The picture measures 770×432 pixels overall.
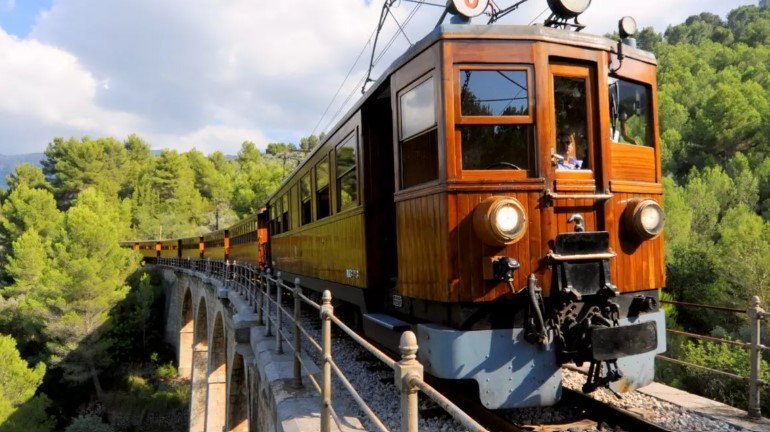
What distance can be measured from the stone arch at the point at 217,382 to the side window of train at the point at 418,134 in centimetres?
1330

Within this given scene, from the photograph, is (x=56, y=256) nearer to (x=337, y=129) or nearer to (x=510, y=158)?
(x=337, y=129)

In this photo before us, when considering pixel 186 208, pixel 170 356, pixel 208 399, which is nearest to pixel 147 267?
pixel 170 356

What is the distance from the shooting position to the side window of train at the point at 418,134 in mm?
4355

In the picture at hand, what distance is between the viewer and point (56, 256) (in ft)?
102

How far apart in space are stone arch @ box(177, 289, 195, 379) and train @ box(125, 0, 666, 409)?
31.1m

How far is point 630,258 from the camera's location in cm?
448

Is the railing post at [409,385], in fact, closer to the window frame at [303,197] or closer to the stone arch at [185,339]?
the window frame at [303,197]

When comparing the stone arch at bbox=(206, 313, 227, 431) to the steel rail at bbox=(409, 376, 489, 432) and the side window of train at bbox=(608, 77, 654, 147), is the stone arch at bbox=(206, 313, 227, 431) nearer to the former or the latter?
the side window of train at bbox=(608, 77, 654, 147)

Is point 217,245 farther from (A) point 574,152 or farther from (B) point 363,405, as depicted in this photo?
(B) point 363,405

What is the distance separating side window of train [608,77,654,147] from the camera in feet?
15.4

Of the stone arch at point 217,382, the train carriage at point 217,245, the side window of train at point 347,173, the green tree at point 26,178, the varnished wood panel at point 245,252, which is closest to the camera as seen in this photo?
the side window of train at point 347,173

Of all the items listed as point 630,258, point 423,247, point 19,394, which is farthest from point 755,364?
point 19,394

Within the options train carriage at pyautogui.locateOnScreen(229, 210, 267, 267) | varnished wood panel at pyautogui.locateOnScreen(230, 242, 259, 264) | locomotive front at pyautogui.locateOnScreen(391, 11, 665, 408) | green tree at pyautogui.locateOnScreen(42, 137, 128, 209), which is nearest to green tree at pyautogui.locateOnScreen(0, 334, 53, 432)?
varnished wood panel at pyautogui.locateOnScreen(230, 242, 259, 264)

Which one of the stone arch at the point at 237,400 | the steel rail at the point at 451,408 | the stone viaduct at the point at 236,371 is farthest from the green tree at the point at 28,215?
the steel rail at the point at 451,408
